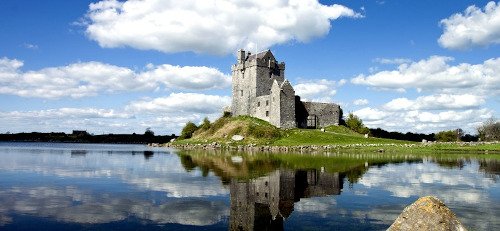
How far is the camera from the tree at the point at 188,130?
116125mm

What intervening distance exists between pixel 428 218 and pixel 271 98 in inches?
3319

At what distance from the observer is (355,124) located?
10562cm

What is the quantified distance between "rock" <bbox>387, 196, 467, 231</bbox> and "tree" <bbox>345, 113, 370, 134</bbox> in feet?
315

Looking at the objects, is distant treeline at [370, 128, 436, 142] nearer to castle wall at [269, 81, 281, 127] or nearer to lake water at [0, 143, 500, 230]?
castle wall at [269, 81, 281, 127]

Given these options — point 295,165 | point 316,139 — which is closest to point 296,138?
point 316,139

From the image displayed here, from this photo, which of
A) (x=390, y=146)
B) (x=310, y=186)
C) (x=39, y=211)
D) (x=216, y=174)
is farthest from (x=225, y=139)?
(x=39, y=211)

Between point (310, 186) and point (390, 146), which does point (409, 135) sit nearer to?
point (390, 146)

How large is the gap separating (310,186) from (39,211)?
13.7 metres

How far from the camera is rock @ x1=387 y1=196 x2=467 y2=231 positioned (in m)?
9.53

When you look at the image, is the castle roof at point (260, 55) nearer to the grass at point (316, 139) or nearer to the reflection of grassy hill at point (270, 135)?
the reflection of grassy hill at point (270, 135)

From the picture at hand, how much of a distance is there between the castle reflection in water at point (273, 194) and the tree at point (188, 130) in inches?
3405

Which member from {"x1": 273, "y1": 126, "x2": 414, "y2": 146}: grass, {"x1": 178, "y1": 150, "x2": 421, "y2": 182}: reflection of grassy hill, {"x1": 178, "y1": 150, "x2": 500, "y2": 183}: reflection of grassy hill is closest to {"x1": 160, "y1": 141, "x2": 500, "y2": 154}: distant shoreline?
{"x1": 273, "y1": 126, "x2": 414, "y2": 146}: grass

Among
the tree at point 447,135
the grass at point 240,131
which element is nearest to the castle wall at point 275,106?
the grass at point 240,131

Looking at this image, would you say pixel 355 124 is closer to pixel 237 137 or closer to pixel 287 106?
pixel 287 106
